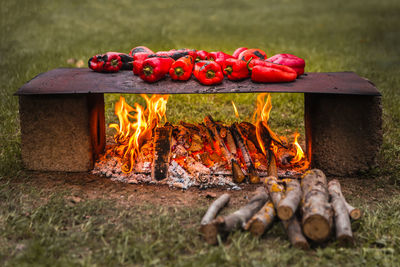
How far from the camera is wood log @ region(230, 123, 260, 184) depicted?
446cm

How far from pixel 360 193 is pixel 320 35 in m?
9.80

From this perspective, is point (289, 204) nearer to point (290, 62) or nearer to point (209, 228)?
point (209, 228)

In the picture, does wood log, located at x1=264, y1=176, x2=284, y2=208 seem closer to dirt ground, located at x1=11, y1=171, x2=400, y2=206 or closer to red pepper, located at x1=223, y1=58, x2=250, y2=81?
dirt ground, located at x1=11, y1=171, x2=400, y2=206

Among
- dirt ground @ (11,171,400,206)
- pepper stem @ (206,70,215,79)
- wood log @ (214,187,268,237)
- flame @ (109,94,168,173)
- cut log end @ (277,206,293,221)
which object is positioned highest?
pepper stem @ (206,70,215,79)

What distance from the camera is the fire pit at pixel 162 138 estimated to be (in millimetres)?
4246

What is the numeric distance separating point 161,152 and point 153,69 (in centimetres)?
97

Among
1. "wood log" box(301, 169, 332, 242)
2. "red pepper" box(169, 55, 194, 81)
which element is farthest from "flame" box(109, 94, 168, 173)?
"wood log" box(301, 169, 332, 242)

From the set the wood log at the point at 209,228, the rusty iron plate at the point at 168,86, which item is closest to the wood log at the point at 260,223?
the wood log at the point at 209,228

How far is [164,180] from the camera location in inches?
176

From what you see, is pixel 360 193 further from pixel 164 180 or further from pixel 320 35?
pixel 320 35

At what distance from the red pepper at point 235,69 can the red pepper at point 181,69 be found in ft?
1.28

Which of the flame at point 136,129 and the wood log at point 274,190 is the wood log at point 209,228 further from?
the flame at point 136,129

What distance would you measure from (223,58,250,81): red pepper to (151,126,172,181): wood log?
41.5 inches

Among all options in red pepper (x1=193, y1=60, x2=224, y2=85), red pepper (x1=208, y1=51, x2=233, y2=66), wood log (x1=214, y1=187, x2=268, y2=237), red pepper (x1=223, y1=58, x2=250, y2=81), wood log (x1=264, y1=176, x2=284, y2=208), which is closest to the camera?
wood log (x1=214, y1=187, x2=268, y2=237)
